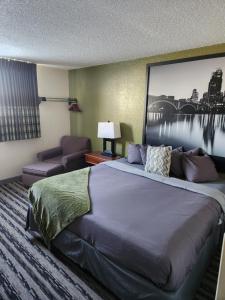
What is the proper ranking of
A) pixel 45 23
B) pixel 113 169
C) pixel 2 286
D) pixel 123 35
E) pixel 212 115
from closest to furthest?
pixel 2 286 → pixel 45 23 → pixel 123 35 → pixel 212 115 → pixel 113 169

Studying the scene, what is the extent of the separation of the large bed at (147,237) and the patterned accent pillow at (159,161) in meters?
0.34

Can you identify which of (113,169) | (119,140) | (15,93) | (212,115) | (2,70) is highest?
(2,70)

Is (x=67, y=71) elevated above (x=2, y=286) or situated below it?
above

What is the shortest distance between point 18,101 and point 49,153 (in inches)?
45.5

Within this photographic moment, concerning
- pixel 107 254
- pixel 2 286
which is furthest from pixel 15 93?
pixel 107 254

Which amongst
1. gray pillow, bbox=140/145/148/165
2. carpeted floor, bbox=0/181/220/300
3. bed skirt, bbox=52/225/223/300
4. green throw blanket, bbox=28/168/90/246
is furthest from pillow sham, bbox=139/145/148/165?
carpeted floor, bbox=0/181/220/300

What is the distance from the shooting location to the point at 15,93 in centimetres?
369

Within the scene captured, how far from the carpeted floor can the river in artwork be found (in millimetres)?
1366

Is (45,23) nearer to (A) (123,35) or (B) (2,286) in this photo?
(A) (123,35)

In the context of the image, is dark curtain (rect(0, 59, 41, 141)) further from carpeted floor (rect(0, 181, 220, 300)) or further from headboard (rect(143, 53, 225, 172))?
headboard (rect(143, 53, 225, 172))

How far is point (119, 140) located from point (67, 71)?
2117mm

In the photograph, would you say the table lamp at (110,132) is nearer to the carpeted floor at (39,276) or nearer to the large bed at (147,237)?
the large bed at (147,237)

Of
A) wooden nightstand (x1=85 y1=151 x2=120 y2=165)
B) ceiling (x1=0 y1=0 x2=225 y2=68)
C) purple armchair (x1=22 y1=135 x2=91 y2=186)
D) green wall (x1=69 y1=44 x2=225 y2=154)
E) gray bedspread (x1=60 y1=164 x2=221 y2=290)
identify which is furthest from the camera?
wooden nightstand (x1=85 y1=151 x2=120 y2=165)

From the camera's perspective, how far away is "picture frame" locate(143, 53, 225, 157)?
265 cm
